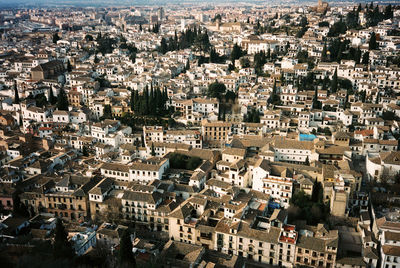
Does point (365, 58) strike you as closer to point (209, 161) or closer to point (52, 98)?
point (209, 161)

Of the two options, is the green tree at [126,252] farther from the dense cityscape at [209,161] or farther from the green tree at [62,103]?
the green tree at [62,103]

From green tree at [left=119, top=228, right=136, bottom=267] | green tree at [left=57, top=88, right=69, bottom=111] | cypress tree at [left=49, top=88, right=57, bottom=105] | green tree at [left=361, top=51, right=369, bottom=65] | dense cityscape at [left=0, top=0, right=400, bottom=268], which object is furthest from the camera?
green tree at [left=361, top=51, right=369, bottom=65]

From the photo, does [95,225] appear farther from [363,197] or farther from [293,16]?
[293,16]

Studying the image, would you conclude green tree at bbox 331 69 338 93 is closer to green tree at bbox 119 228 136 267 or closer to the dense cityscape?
the dense cityscape

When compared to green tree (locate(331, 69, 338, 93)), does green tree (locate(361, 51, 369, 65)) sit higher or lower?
higher

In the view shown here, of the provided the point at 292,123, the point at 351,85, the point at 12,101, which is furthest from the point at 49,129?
the point at 351,85

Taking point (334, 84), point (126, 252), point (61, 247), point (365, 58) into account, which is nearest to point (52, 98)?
point (61, 247)

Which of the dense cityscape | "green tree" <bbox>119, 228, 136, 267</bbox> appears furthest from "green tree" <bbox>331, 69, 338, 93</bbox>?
"green tree" <bbox>119, 228, 136, 267</bbox>

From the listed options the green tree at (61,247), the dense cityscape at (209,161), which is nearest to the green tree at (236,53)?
the dense cityscape at (209,161)

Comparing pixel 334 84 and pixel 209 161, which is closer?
pixel 209 161
